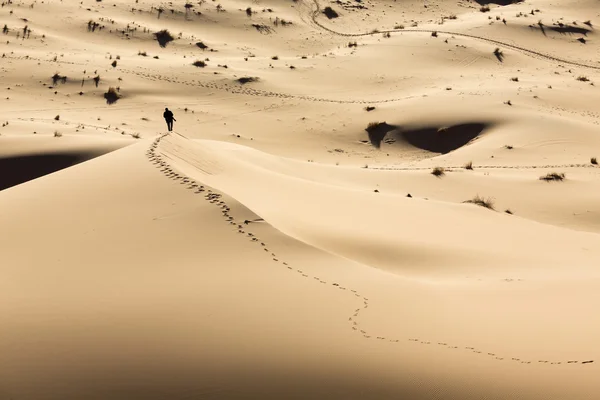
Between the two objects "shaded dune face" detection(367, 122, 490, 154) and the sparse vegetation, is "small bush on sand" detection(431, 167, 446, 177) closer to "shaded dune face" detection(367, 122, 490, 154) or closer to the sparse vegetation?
"shaded dune face" detection(367, 122, 490, 154)

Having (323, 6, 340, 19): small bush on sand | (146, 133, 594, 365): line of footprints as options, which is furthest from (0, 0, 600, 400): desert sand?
(323, 6, 340, 19): small bush on sand

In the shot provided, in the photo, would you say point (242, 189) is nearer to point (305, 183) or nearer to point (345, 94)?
point (305, 183)

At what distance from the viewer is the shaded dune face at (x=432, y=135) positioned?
60.0ft

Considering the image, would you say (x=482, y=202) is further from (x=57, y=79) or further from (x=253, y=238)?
(x=57, y=79)

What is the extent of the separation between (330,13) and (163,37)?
1005 centimetres

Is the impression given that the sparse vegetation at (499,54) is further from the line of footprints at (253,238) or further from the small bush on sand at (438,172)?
the line of footprints at (253,238)

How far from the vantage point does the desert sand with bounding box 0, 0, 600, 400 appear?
14.3ft

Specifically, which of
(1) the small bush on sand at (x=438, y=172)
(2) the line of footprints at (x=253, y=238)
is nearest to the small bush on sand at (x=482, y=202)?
(1) the small bush on sand at (x=438, y=172)

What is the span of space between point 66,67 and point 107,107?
3199 mm

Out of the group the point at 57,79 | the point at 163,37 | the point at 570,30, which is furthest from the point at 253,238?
the point at 570,30

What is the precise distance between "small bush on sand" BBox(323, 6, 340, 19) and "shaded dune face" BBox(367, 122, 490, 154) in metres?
15.7

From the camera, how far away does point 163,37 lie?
88.0 feet

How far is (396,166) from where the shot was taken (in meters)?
16.6

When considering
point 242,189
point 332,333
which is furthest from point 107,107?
point 332,333
